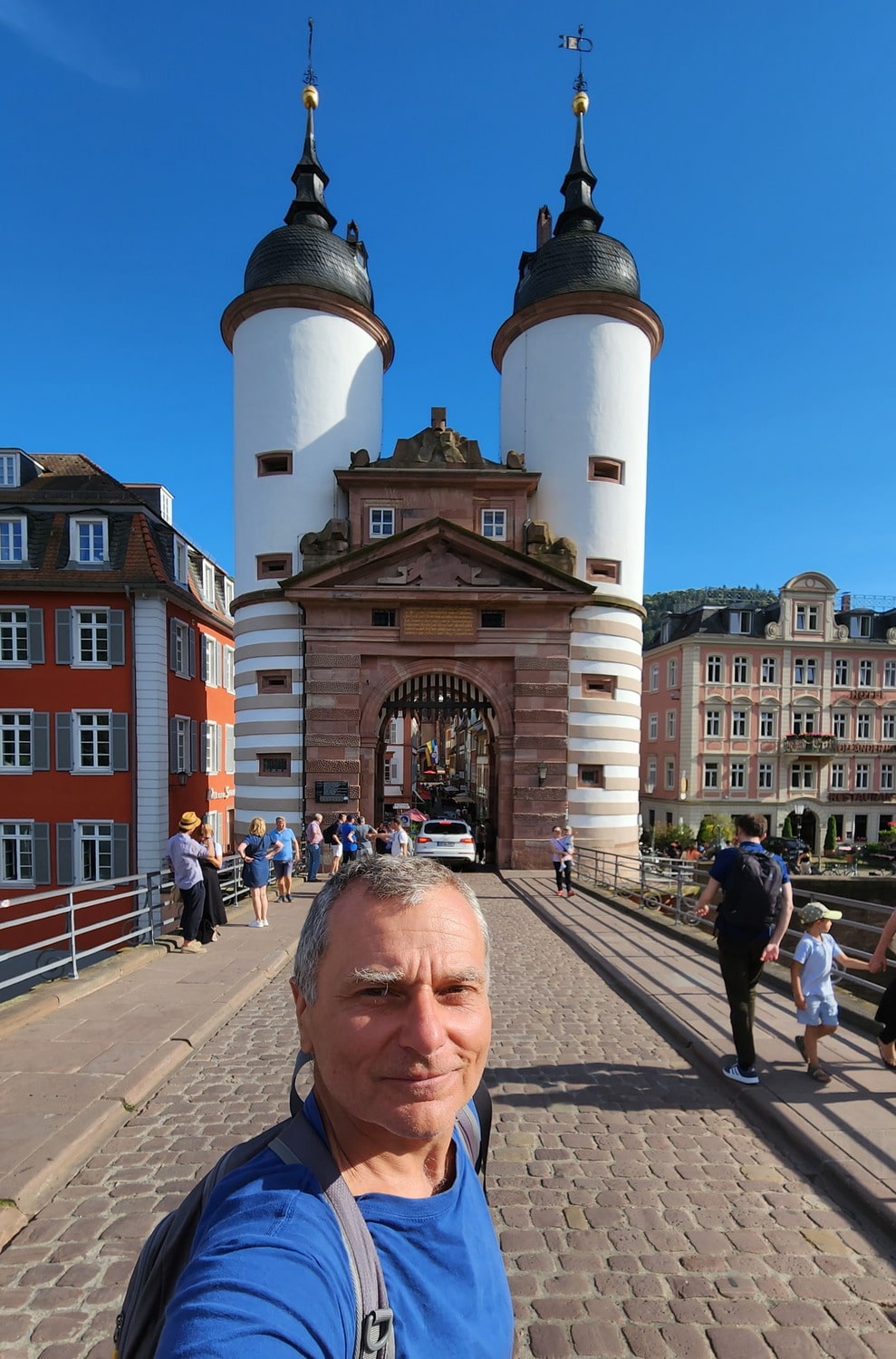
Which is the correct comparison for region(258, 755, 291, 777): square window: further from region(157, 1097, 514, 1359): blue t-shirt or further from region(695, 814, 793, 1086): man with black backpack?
region(157, 1097, 514, 1359): blue t-shirt

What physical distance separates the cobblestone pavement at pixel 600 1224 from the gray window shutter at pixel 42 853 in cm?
1652

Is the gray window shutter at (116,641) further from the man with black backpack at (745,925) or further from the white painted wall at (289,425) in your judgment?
the man with black backpack at (745,925)

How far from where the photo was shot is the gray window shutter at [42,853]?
769 inches

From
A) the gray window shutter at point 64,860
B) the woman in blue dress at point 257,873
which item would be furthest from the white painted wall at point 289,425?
the woman in blue dress at point 257,873

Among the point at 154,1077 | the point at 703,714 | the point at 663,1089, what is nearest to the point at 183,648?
the point at 154,1077

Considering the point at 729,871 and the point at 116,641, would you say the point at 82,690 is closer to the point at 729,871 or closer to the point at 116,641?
the point at 116,641

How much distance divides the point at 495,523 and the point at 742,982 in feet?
57.3

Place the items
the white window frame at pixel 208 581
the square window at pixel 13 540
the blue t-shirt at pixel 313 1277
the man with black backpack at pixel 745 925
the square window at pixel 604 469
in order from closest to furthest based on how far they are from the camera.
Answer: the blue t-shirt at pixel 313 1277 < the man with black backpack at pixel 745 925 < the square window at pixel 13 540 < the square window at pixel 604 469 < the white window frame at pixel 208 581

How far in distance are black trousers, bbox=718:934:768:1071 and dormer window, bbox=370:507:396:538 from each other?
57.2 ft

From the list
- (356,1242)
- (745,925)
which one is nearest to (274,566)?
(745,925)

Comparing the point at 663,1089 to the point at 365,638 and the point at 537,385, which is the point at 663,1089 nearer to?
the point at 365,638

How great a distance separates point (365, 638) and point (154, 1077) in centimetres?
1488

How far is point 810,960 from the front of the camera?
5.19 m

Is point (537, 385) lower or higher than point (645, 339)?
lower
